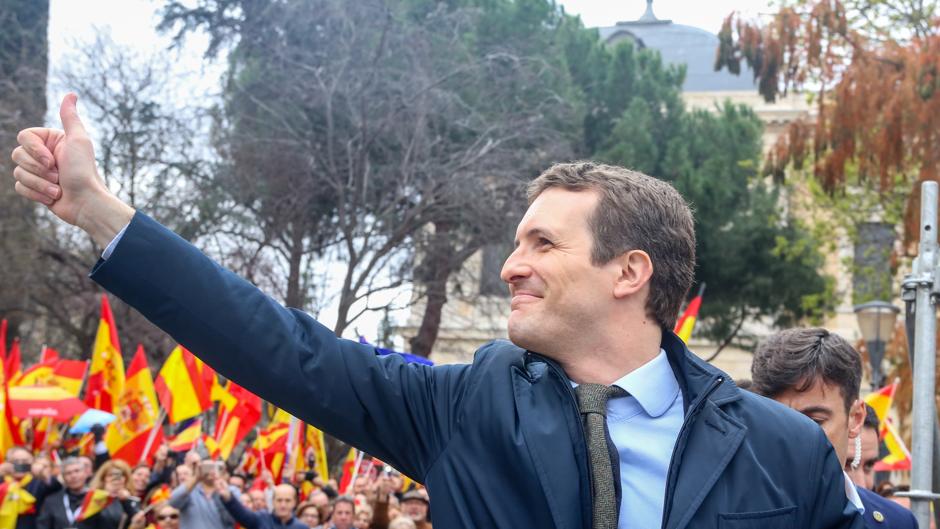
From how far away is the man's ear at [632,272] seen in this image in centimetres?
288

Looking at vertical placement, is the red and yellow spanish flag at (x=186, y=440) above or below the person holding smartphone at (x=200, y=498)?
below

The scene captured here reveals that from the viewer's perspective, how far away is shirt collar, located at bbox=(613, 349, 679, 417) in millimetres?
2787

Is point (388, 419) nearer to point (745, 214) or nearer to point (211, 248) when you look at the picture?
point (211, 248)

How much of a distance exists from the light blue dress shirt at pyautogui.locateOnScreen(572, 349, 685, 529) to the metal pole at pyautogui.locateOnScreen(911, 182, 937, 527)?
2029 mm

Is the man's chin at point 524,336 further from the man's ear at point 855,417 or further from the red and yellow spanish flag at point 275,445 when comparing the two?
the red and yellow spanish flag at point 275,445

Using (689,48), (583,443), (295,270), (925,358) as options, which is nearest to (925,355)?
(925,358)

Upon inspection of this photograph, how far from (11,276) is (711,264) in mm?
14446

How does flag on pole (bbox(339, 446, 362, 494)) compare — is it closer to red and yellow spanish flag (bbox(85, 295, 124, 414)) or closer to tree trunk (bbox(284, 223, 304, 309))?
tree trunk (bbox(284, 223, 304, 309))

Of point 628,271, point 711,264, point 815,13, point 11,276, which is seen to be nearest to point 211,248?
point 11,276

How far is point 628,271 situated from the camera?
291 centimetres

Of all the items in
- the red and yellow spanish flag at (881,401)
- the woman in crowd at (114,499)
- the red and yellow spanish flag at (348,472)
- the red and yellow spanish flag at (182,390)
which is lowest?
the red and yellow spanish flag at (348,472)

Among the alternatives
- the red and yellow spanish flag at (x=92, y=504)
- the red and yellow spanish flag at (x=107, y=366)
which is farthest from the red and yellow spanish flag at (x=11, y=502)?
the red and yellow spanish flag at (x=107, y=366)

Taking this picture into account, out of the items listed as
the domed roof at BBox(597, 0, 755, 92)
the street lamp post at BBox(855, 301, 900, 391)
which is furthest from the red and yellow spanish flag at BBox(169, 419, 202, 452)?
the domed roof at BBox(597, 0, 755, 92)

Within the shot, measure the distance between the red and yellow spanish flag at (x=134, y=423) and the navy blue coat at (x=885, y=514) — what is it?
465 inches
